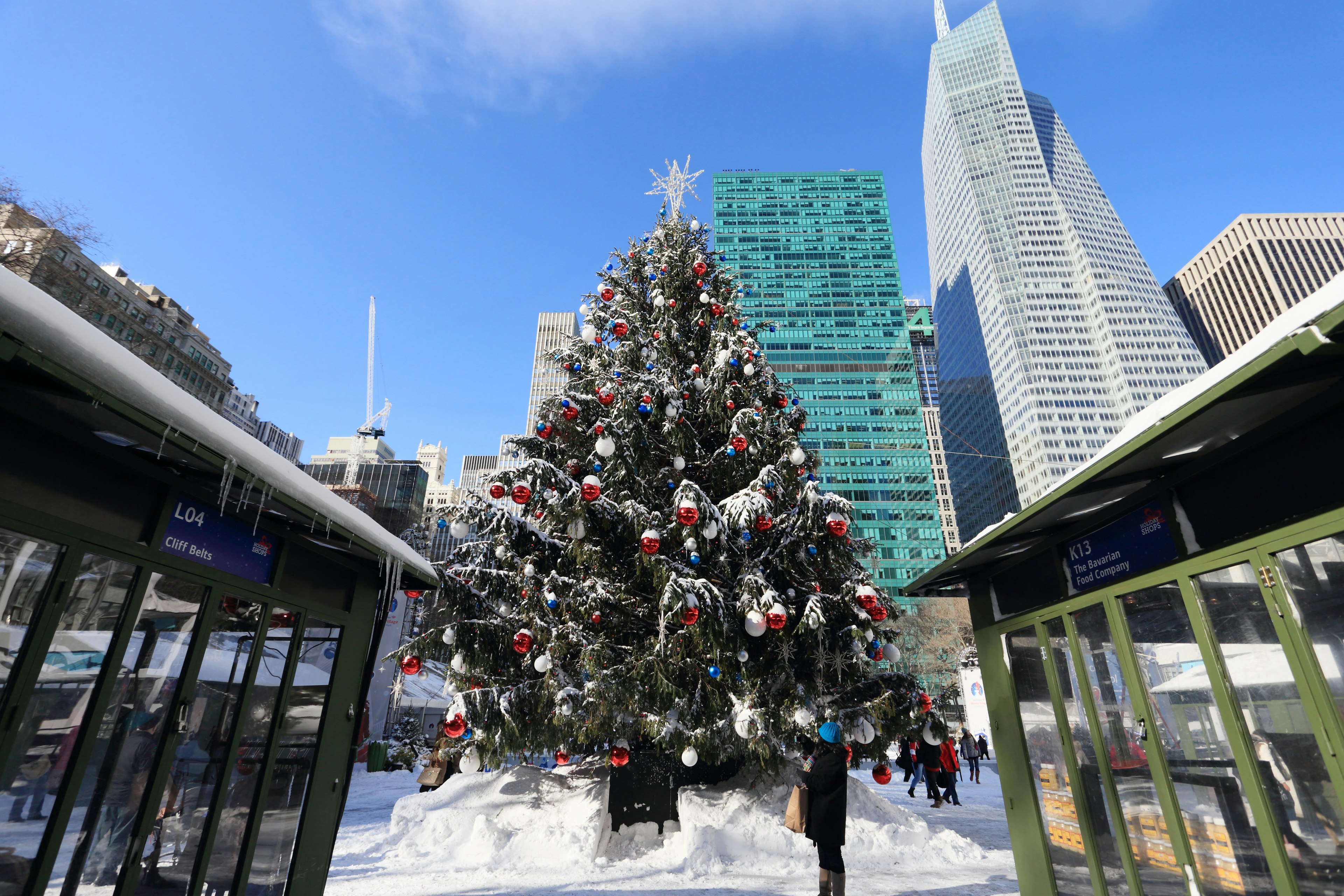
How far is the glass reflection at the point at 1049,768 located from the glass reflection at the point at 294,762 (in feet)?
21.2

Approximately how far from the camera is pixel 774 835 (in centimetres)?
802

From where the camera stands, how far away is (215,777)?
13.5ft

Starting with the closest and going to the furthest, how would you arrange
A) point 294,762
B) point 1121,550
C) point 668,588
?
point 1121,550 < point 294,762 < point 668,588

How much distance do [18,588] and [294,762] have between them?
112 inches

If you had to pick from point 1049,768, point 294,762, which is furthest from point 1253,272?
point 294,762

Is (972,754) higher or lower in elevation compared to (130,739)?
lower

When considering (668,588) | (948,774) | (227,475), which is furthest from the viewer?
(948,774)

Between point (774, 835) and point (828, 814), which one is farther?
point (774, 835)

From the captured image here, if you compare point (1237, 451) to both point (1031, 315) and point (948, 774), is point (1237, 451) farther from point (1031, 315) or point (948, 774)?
point (1031, 315)

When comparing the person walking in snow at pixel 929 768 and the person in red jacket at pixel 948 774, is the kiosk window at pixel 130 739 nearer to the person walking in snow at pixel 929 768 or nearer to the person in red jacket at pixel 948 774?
the person walking in snow at pixel 929 768

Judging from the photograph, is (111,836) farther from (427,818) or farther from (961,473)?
(961,473)

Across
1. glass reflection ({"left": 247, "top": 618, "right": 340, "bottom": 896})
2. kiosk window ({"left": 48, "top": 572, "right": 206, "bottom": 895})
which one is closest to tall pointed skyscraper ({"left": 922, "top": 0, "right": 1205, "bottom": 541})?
glass reflection ({"left": 247, "top": 618, "right": 340, "bottom": 896})

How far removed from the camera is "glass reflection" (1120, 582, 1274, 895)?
11.9 feet

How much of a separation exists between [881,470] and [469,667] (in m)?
114
